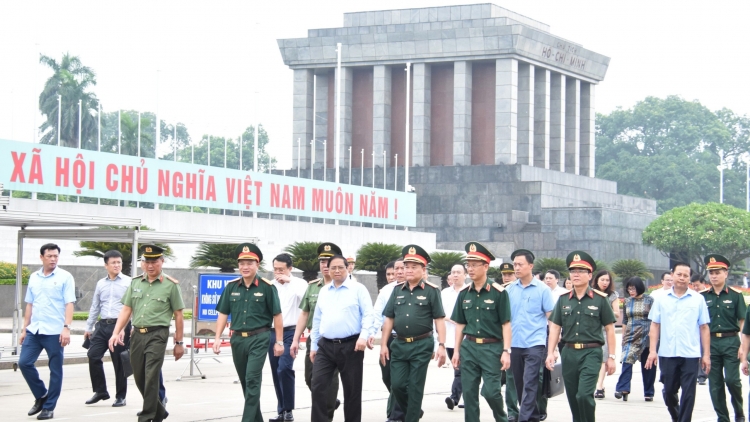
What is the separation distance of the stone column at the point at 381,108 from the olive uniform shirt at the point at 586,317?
156ft

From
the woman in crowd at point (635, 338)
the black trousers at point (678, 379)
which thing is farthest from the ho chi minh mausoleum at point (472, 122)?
the black trousers at point (678, 379)

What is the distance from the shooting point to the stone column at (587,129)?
212 feet

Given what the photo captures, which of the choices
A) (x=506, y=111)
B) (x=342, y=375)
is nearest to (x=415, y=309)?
(x=342, y=375)

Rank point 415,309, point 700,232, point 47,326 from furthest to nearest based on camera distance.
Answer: point 700,232 → point 47,326 → point 415,309

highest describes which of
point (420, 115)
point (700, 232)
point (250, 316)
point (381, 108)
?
point (381, 108)

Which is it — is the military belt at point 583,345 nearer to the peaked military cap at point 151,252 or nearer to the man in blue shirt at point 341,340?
the man in blue shirt at point 341,340

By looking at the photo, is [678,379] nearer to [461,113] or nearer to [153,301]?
[153,301]

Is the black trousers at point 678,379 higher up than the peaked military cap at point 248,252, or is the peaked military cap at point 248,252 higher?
the peaked military cap at point 248,252

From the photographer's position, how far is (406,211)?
4503 centimetres

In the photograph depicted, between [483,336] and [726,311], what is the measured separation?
9.82 feet

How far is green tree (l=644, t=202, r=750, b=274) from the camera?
51344 millimetres

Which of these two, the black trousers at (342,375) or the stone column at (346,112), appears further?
the stone column at (346,112)

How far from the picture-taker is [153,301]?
36.6 feet

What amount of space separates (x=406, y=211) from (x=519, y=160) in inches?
532
